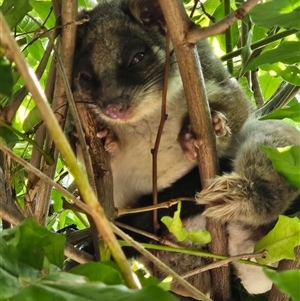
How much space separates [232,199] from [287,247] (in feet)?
1.21

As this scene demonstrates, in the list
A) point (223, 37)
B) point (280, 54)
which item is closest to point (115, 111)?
point (280, 54)

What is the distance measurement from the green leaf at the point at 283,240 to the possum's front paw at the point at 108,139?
77cm

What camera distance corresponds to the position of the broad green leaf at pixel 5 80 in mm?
730

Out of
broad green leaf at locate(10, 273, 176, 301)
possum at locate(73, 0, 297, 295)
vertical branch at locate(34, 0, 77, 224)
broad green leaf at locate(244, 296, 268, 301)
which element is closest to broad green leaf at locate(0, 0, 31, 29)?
vertical branch at locate(34, 0, 77, 224)

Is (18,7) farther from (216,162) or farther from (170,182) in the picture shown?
(170,182)

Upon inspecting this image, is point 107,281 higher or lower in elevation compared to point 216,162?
higher


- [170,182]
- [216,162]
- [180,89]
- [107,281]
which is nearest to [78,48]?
[180,89]

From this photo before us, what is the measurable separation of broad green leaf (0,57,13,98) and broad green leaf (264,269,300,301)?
0.38 m

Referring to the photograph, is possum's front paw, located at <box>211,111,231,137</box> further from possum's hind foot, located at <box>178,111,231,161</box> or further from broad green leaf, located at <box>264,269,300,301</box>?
broad green leaf, located at <box>264,269,300,301</box>

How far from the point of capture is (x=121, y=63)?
1959mm

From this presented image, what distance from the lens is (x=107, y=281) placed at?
85 cm

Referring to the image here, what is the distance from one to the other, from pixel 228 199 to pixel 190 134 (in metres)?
0.24

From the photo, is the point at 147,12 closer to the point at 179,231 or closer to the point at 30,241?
the point at 179,231

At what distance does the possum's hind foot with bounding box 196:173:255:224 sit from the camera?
1601 mm
